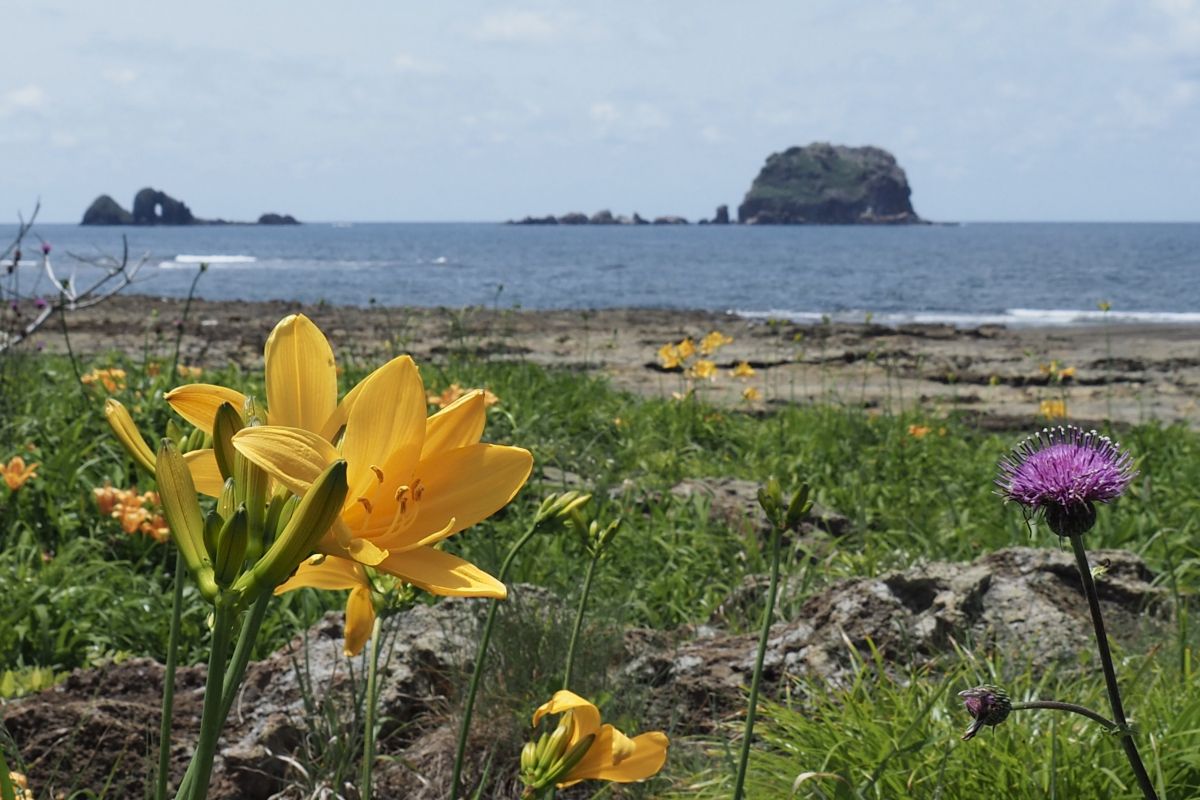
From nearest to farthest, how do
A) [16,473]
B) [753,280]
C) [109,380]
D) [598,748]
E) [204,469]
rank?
[204,469], [598,748], [16,473], [109,380], [753,280]

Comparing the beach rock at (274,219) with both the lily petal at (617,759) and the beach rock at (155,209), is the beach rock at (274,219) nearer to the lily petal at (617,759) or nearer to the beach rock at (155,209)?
the beach rock at (155,209)

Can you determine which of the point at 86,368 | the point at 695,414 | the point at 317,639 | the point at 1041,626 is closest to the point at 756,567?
the point at 1041,626

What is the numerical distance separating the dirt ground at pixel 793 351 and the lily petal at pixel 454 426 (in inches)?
195

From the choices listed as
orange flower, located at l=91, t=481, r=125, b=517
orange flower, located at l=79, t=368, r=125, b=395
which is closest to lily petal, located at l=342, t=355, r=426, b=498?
orange flower, located at l=91, t=481, r=125, b=517

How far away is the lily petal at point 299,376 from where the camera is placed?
0.89 meters

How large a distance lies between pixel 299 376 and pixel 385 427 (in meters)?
0.09

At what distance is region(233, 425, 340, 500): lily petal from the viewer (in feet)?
2.43

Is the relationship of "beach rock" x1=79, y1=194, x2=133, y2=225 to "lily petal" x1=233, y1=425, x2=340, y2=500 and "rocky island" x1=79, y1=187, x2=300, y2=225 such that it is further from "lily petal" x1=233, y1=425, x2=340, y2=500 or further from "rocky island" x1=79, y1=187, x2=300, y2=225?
"lily petal" x1=233, y1=425, x2=340, y2=500

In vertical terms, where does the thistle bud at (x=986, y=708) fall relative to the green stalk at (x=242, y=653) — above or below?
below

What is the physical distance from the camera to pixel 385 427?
34.2 inches

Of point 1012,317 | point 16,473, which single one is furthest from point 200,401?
point 1012,317

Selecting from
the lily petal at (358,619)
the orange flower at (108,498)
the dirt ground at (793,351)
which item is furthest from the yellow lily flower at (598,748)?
the dirt ground at (793,351)

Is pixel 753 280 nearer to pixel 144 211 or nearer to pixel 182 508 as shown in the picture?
pixel 182 508

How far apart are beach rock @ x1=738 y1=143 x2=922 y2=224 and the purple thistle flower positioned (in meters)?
145
